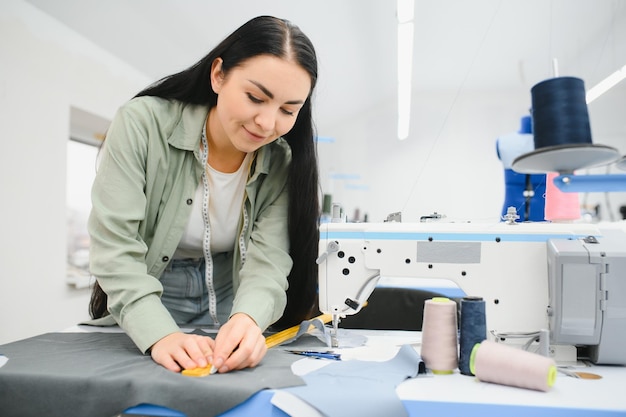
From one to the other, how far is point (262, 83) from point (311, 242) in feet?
1.53

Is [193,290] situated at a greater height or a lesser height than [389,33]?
lesser

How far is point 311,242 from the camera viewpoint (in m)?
1.29

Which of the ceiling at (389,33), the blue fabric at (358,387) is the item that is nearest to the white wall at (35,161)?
the ceiling at (389,33)

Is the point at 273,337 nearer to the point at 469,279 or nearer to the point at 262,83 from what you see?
the point at 469,279

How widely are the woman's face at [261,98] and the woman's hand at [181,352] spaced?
0.46m

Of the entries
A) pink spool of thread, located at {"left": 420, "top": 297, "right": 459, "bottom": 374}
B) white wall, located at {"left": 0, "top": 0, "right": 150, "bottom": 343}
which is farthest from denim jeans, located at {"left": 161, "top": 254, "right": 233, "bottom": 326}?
white wall, located at {"left": 0, "top": 0, "right": 150, "bottom": 343}

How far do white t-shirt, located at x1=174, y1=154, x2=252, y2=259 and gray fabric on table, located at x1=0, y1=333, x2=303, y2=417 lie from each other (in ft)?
1.35

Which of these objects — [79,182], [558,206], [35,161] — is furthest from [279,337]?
[79,182]

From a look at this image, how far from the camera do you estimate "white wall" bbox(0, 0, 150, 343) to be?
9.10 ft

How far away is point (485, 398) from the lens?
732 millimetres

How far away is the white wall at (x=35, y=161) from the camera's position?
2.77 metres

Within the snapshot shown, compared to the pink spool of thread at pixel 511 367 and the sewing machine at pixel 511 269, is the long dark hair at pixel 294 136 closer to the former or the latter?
the sewing machine at pixel 511 269

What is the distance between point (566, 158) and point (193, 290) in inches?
38.5

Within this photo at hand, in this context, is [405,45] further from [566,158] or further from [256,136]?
[566,158]
